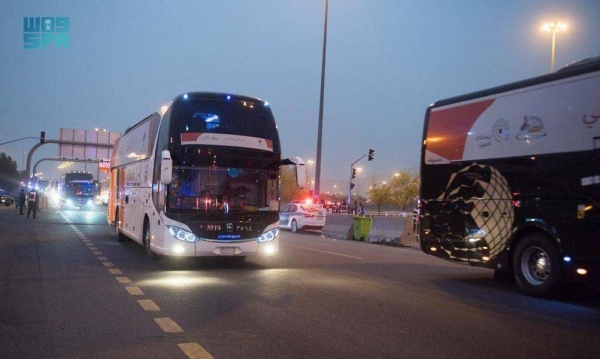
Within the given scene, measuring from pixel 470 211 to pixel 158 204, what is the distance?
6.49 meters

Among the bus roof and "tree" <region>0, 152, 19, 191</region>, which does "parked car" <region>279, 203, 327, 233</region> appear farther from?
"tree" <region>0, 152, 19, 191</region>

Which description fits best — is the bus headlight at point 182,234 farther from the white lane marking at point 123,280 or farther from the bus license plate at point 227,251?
the white lane marking at point 123,280

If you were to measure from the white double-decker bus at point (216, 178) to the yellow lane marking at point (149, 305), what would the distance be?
3424 millimetres

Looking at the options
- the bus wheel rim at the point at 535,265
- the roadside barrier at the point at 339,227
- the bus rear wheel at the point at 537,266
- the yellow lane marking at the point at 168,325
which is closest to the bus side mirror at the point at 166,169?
the yellow lane marking at the point at 168,325

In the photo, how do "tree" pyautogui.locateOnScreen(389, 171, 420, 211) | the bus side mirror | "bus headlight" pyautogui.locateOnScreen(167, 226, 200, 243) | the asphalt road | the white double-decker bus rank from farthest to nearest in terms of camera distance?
"tree" pyautogui.locateOnScreen(389, 171, 420, 211) < the white double-decker bus < "bus headlight" pyautogui.locateOnScreen(167, 226, 200, 243) < the bus side mirror < the asphalt road

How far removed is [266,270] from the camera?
12.9 meters

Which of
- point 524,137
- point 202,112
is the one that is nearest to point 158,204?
point 202,112

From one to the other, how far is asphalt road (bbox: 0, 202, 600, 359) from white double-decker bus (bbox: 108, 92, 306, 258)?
2.31 ft

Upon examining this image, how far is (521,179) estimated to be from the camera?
9.95m

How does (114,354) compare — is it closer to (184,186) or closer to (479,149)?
(184,186)

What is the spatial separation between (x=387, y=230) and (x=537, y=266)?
14816 millimetres

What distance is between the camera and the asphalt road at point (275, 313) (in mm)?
6242

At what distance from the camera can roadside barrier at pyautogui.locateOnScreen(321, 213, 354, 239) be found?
91.7 feet

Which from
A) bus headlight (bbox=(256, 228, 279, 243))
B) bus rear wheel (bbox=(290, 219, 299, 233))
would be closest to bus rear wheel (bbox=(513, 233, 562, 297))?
bus headlight (bbox=(256, 228, 279, 243))
